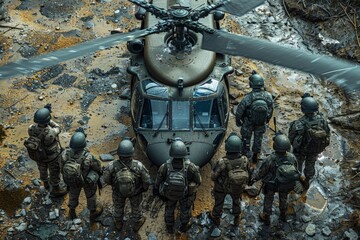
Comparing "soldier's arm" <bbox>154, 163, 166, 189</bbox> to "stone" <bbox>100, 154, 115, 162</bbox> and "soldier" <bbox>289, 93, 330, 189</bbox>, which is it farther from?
"soldier" <bbox>289, 93, 330, 189</bbox>

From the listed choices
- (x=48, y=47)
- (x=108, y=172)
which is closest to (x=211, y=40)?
(x=108, y=172)

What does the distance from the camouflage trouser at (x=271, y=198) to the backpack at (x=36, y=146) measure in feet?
11.7

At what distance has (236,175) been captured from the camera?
7297 mm

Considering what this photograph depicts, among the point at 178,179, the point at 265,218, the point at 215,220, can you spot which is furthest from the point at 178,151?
the point at 265,218

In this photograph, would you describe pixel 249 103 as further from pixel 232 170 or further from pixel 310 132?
pixel 232 170

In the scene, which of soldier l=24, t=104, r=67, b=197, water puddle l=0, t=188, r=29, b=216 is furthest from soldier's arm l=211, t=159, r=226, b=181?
water puddle l=0, t=188, r=29, b=216

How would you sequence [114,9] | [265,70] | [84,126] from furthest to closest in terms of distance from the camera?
[114,9], [265,70], [84,126]

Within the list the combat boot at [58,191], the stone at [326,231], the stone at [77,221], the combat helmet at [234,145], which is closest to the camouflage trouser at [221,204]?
the combat helmet at [234,145]

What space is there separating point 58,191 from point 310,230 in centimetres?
426

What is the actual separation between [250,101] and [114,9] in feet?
19.7

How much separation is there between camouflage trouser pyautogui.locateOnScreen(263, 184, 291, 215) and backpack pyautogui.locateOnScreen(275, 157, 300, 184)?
10.2 inches

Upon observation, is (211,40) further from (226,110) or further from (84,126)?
(84,126)

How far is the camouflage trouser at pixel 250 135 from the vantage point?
29.1 feet

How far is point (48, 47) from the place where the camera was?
468 inches
